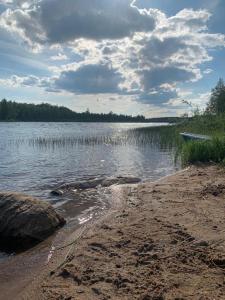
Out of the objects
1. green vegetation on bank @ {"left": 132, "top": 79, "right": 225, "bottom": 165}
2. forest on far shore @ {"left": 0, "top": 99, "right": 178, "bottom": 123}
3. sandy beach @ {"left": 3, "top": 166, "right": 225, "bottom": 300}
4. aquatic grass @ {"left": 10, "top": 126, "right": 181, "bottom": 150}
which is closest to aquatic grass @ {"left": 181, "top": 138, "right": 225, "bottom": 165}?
green vegetation on bank @ {"left": 132, "top": 79, "right": 225, "bottom": 165}

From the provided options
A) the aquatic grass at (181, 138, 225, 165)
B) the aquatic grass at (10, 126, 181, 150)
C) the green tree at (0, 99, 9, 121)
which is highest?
the green tree at (0, 99, 9, 121)

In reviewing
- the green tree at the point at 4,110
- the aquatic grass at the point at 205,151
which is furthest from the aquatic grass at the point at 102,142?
the green tree at the point at 4,110

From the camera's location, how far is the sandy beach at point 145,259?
4.21 metres

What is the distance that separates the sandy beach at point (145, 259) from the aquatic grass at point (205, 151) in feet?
22.5

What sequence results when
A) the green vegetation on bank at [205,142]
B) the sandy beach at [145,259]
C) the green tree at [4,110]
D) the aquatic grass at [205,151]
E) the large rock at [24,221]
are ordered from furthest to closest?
the green tree at [4,110]
the green vegetation on bank at [205,142]
the aquatic grass at [205,151]
the large rock at [24,221]
the sandy beach at [145,259]

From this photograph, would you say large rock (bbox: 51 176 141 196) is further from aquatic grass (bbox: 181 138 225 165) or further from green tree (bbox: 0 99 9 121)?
green tree (bbox: 0 99 9 121)

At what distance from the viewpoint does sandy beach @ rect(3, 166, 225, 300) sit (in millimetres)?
4207

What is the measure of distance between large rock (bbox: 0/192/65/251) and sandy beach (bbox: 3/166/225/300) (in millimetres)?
781

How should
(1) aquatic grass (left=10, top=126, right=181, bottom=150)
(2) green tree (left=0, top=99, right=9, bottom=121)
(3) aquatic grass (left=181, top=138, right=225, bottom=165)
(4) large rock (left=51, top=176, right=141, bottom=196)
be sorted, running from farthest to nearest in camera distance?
(2) green tree (left=0, top=99, right=9, bottom=121)
(1) aquatic grass (left=10, top=126, right=181, bottom=150)
(3) aquatic grass (left=181, top=138, right=225, bottom=165)
(4) large rock (left=51, top=176, right=141, bottom=196)

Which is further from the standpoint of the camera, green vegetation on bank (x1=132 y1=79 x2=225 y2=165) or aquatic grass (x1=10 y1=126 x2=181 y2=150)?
aquatic grass (x1=10 y1=126 x2=181 y2=150)

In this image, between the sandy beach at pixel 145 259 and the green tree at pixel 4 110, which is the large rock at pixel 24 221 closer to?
the sandy beach at pixel 145 259

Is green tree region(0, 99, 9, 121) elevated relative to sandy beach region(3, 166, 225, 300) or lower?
elevated

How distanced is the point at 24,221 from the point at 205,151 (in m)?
9.45

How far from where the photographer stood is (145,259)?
500cm
